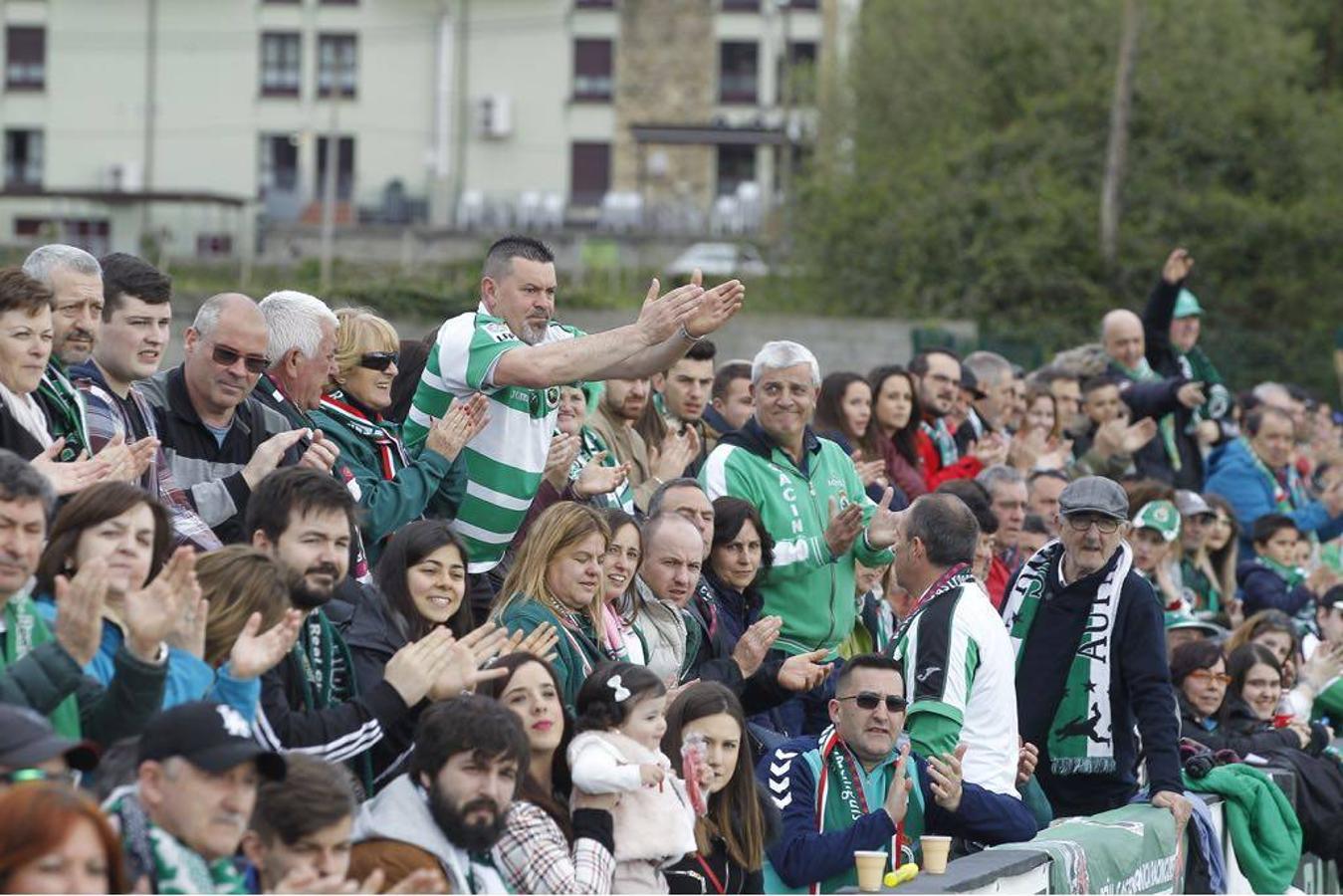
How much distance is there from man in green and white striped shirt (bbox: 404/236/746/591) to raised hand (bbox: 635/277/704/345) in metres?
0.19

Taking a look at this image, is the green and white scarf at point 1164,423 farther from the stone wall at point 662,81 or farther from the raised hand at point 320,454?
the stone wall at point 662,81

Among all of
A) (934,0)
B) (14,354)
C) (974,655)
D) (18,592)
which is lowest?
(974,655)

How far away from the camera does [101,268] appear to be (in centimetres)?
765

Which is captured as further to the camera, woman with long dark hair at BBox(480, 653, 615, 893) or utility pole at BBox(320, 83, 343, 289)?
utility pole at BBox(320, 83, 343, 289)

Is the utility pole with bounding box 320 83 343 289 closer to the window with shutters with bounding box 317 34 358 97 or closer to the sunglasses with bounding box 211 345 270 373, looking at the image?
the window with shutters with bounding box 317 34 358 97

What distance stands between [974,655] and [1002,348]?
1454 cm

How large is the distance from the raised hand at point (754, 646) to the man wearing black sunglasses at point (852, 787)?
69cm

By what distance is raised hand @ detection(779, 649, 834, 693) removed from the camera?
29.1 ft

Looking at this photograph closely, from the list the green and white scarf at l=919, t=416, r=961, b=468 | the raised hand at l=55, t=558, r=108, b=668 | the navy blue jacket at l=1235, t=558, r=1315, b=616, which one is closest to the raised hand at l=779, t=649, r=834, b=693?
the raised hand at l=55, t=558, r=108, b=668

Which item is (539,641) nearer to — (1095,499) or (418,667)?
(418,667)

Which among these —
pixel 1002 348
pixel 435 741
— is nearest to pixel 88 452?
pixel 435 741

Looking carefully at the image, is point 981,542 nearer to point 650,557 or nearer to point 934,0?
point 650,557

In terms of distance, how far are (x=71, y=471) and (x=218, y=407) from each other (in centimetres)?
122

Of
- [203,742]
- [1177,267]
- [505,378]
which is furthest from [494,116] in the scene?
[203,742]
